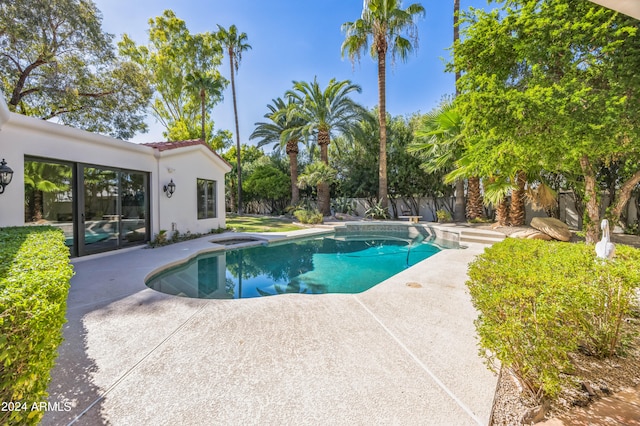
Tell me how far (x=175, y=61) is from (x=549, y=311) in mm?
33301

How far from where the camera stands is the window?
12.4 m

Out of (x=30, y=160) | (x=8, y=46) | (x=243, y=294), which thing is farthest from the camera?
(x=8, y=46)

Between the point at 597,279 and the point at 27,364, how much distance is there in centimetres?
464

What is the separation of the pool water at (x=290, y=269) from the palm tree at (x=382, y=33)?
1015cm

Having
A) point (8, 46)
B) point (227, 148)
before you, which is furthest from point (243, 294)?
point (227, 148)

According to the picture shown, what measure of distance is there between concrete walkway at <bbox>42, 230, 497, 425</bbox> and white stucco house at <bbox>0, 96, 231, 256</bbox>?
4.21 meters

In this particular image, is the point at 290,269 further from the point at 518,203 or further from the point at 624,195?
the point at 518,203

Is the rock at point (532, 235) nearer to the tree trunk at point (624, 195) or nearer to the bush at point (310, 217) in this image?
the tree trunk at point (624, 195)

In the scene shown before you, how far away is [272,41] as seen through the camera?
17328 mm

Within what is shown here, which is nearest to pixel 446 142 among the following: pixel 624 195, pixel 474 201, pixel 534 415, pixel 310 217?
pixel 474 201

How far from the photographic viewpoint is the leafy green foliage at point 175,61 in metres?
26.0

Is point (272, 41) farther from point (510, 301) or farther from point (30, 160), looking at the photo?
point (510, 301)

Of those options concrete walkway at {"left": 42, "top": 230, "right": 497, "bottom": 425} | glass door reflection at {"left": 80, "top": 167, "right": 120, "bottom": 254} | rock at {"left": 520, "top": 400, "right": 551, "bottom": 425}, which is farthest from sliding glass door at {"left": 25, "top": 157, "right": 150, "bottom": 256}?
rock at {"left": 520, "top": 400, "right": 551, "bottom": 425}

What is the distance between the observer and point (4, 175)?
620cm
